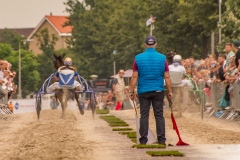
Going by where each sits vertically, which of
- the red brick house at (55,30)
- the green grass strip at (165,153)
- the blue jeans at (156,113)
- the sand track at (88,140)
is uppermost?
the red brick house at (55,30)

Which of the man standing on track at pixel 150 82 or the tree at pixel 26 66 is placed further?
the tree at pixel 26 66

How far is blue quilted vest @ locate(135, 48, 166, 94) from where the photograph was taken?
19.4 meters

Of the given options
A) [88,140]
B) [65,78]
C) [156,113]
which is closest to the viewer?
[156,113]

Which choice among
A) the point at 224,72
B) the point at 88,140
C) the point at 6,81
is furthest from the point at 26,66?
the point at 88,140

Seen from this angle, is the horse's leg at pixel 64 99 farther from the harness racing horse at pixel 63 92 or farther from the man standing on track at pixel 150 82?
the man standing on track at pixel 150 82

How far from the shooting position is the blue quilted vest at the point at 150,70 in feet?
63.7

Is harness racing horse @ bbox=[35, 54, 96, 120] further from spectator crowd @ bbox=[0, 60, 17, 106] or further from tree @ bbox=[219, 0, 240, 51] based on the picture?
tree @ bbox=[219, 0, 240, 51]

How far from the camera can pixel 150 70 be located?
19.4 m

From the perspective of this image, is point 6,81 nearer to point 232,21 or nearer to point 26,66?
point 232,21

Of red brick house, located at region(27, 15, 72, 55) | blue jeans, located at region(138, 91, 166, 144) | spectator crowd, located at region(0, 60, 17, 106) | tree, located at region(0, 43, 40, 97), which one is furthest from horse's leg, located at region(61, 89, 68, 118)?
red brick house, located at region(27, 15, 72, 55)

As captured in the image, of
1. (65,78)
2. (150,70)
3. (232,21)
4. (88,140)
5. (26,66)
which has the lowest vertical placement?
(88,140)

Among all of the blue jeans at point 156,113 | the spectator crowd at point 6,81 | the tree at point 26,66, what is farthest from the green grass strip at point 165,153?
the tree at point 26,66

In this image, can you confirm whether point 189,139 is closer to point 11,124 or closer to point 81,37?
point 11,124

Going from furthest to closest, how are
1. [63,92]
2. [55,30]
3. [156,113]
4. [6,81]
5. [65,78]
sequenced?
[55,30]
[6,81]
[63,92]
[65,78]
[156,113]
